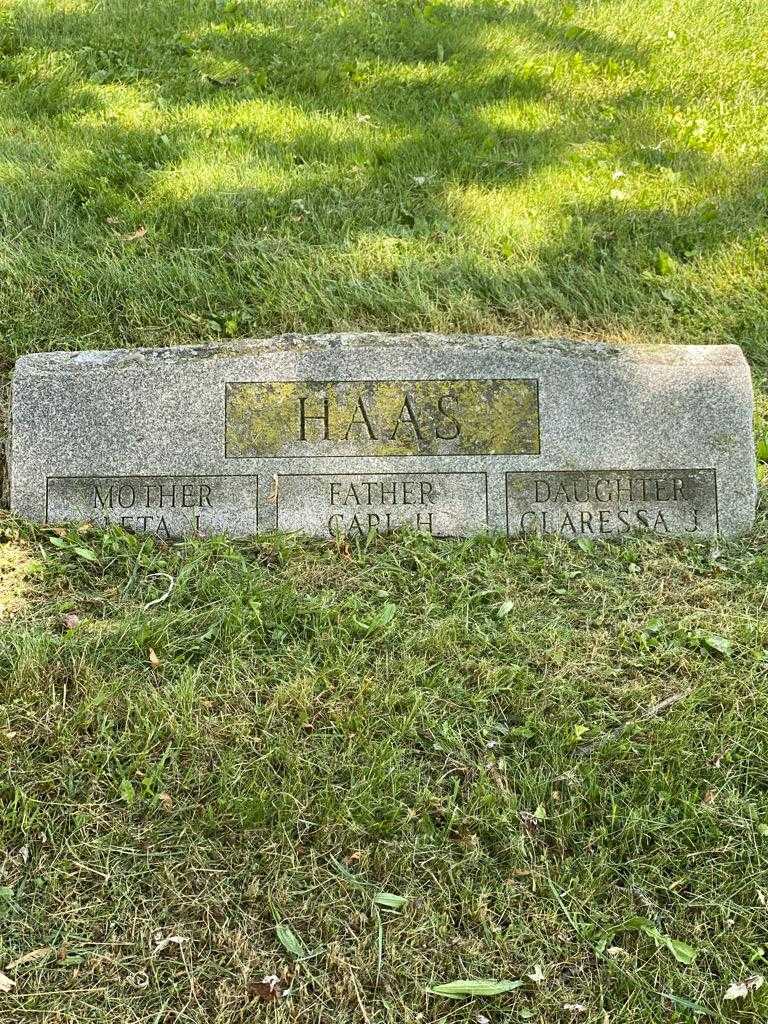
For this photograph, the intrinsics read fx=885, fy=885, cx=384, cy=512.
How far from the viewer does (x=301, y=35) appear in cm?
621

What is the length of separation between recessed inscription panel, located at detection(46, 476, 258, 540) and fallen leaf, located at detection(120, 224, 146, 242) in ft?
5.13

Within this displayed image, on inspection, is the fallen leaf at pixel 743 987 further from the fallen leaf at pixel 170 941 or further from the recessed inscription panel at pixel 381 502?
the recessed inscription panel at pixel 381 502

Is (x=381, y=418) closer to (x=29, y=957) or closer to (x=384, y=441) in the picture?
(x=384, y=441)

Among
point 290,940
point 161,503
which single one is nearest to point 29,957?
point 290,940

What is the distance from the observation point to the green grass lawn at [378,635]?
95.6 inches

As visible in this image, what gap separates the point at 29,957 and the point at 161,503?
1.85 metres

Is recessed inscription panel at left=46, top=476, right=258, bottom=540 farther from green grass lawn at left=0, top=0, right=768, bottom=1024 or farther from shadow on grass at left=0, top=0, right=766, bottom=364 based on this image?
shadow on grass at left=0, top=0, right=766, bottom=364

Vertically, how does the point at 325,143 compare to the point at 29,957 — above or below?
above

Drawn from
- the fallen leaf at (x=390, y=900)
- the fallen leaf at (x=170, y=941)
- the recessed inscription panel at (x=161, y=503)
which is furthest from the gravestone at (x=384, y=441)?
Answer: the fallen leaf at (x=170, y=941)

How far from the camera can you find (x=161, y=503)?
12.3 ft

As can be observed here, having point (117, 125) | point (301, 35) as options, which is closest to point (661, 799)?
point (117, 125)

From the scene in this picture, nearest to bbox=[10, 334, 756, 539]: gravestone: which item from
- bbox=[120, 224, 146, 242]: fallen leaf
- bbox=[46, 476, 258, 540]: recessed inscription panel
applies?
bbox=[46, 476, 258, 540]: recessed inscription panel

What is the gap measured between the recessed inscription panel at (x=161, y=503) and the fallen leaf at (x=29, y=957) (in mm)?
1719

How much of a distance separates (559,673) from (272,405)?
166 cm
